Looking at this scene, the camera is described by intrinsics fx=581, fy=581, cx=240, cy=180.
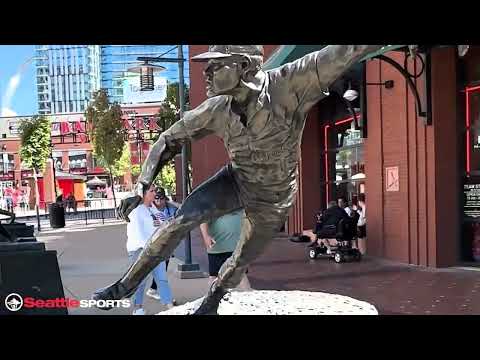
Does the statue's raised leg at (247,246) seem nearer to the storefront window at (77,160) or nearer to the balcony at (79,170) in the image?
the storefront window at (77,160)

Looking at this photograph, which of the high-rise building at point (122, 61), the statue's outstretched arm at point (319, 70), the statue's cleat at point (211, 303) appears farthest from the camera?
the high-rise building at point (122, 61)

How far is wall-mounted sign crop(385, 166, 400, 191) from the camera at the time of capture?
10719mm

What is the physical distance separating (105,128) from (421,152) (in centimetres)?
1106

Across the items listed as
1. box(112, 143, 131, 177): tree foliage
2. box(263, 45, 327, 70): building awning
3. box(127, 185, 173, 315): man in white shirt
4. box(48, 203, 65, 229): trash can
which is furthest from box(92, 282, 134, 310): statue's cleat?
box(112, 143, 131, 177): tree foliage

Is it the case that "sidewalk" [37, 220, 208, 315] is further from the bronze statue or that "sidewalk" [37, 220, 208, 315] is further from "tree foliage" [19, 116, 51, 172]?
the bronze statue

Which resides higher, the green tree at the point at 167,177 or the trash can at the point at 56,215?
the green tree at the point at 167,177

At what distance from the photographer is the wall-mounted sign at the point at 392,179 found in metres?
10.7

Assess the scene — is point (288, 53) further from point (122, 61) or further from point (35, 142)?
point (35, 142)

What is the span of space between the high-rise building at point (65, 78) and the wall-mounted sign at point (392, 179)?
5.68m

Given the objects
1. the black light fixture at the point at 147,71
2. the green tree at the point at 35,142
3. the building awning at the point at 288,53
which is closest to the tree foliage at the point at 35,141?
the green tree at the point at 35,142

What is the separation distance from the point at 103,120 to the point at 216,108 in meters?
14.7

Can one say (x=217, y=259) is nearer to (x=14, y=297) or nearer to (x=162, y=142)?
(x=14, y=297)

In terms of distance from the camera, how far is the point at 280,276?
32.4 ft
